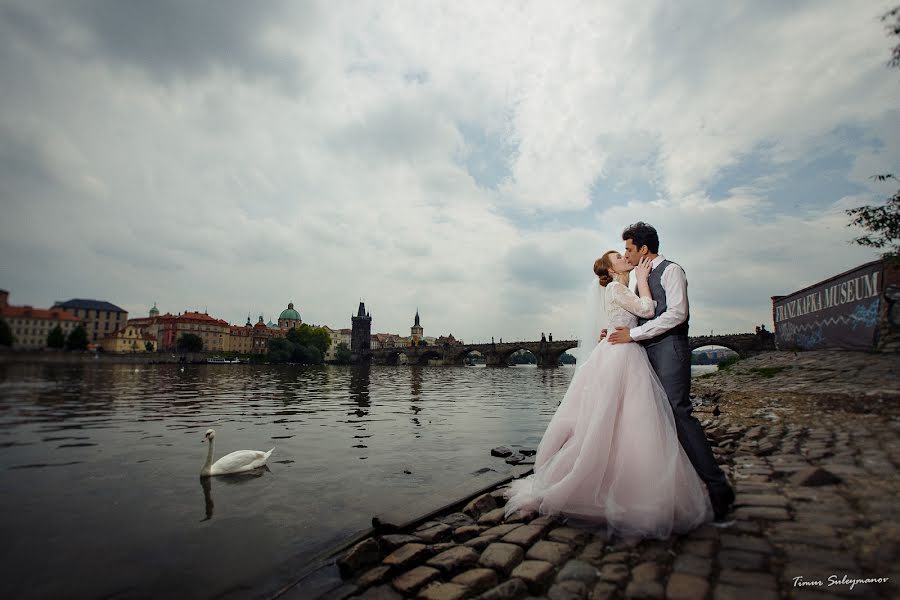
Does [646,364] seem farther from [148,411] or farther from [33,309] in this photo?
[148,411]

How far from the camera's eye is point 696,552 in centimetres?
261

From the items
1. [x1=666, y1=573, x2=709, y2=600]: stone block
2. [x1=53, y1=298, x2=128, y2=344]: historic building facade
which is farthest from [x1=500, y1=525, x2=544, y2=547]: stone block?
[x1=53, y1=298, x2=128, y2=344]: historic building facade

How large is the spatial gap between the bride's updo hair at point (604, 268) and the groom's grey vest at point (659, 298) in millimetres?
462

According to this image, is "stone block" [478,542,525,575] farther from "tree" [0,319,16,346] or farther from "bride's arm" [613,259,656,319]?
"tree" [0,319,16,346]

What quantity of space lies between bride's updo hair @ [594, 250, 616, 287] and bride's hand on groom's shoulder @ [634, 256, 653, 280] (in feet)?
1.05

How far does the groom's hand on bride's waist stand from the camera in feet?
11.8

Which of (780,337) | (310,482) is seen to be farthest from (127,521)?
(780,337)

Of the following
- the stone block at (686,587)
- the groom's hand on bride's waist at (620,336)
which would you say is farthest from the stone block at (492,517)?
the groom's hand on bride's waist at (620,336)

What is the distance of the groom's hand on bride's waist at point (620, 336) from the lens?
3.59m

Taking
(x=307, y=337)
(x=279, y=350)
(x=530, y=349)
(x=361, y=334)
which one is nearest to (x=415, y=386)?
(x=530, y=349)

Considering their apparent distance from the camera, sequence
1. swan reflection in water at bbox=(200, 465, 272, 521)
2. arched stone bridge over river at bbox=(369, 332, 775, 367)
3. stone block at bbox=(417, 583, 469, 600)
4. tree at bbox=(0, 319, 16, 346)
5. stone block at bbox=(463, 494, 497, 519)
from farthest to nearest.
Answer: arched stone bridge over river at bbox=(369, 332, 775, 367), swan reflection in water at bbox=(200, 465, 272, 521), stone block at bbox=(463, 494, 497, 519), tree at bbox=(0, 319, 16, 346), stone block at bbox=(417, 583, 469, 600)

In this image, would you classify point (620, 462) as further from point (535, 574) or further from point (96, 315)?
point (96, 315)

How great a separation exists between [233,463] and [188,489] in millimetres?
748

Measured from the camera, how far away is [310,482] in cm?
577
